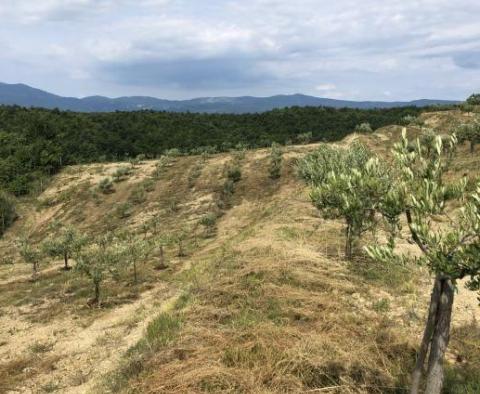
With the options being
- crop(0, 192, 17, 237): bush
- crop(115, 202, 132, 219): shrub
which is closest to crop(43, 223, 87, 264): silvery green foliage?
crop(115, 202, 132, 219): shrub

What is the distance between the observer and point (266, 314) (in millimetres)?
16047

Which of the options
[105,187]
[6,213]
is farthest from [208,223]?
[6,213]

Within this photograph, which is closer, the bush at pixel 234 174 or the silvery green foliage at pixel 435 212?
the silvery green foliage at pixel 435 212

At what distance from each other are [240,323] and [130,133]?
103 metres

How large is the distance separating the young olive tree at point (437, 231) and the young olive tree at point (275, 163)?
50.0m

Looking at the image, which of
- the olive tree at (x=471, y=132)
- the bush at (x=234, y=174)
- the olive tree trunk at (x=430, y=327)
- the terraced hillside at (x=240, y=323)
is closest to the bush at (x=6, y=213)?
the terraced hillside at (x=240, y=323)

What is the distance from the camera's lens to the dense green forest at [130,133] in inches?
3519

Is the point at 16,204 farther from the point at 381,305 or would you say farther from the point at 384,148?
the point at 381,305

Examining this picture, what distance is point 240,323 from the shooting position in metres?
15.3

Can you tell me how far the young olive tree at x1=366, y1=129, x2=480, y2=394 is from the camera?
8164 millimetres

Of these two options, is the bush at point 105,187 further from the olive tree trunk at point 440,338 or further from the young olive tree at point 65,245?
the olive tree trunk at point 440,338

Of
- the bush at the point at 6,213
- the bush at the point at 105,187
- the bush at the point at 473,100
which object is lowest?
the bush at the point at 6,213

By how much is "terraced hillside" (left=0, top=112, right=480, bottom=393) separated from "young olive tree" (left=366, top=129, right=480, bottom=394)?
1796 millimetres

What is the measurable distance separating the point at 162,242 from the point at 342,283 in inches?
857
